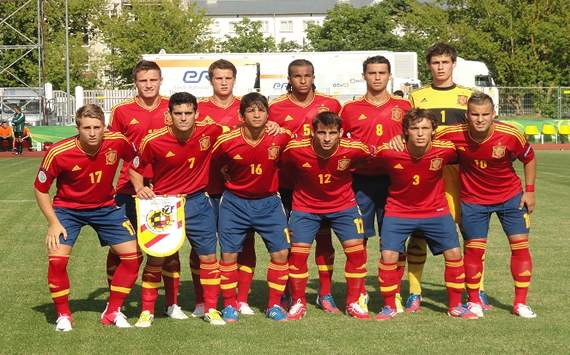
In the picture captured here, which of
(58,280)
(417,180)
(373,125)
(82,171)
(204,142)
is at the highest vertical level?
(373,125)

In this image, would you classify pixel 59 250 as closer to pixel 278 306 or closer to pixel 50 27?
pixel 278 306

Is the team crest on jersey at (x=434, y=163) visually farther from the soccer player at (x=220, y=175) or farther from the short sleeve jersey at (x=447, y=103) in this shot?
the soccer player at (x=220, y=175)

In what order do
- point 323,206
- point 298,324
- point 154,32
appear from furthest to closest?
point 154,32, point 323,206, point 298,324

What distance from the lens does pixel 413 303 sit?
962cm

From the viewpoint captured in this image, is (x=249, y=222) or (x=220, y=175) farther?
(x=220, y=175)

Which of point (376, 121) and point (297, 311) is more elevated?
point (376, 121)

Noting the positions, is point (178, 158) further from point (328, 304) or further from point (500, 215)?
point (500, 215)

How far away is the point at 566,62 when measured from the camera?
59562 mm

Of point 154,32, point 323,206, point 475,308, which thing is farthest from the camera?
point 154,32

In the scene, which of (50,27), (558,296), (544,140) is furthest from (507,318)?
(50,27)

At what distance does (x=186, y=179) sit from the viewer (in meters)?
9.09

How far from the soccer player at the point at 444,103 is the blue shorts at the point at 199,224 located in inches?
75.0

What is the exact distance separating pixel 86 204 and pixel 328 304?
92.2 inches

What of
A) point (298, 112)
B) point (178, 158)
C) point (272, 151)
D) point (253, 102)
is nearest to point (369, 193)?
point (298, 112)
